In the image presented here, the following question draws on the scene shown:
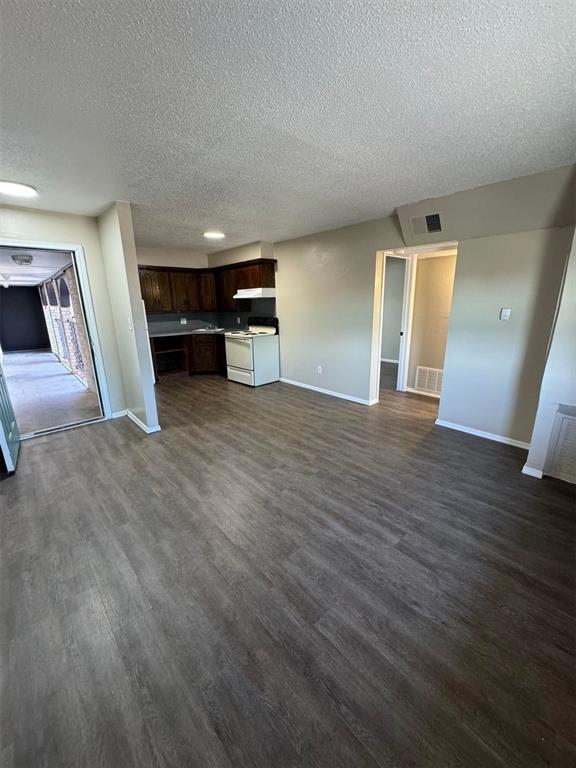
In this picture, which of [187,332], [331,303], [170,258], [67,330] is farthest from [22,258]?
[331,303]

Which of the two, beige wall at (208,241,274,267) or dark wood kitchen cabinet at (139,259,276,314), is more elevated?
beige wall at (208,241,274,267)

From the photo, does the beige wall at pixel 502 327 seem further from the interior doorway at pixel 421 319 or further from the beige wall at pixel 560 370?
the interior doorway at pixel 421 319

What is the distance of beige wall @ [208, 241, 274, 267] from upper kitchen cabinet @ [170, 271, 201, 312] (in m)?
0.56

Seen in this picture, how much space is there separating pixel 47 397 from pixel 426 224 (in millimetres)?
6114

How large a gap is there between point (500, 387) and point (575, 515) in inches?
54.9

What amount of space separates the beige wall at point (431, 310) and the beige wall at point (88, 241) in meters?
4.50

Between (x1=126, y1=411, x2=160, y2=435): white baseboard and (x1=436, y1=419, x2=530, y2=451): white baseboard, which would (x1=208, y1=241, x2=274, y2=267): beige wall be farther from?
(x1=436, y1=419, x2=530, y2=451): white baseboard

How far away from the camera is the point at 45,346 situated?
1054cm

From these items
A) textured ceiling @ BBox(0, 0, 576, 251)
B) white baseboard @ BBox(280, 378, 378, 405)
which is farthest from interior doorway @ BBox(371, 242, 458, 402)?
textured ceiling @ BBox(0, 0, 576, 251)

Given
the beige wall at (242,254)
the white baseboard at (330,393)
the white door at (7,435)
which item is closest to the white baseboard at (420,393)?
the white baseboard at (330,393)

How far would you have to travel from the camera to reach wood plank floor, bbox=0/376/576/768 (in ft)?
3.53

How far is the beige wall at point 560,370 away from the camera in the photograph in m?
2.32

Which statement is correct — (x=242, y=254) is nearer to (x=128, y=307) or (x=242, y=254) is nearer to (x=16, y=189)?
(x=128, y=307)

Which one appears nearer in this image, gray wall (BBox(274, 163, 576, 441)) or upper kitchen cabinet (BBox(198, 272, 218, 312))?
gray wall (BBox(274, 163, 576, 441))
